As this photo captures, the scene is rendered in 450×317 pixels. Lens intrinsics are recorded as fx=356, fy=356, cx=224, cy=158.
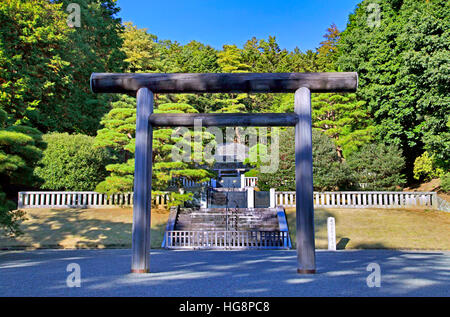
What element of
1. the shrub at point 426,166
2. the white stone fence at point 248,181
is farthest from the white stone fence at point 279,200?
the white stone fence at point 248,181

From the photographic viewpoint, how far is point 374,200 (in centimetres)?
1980

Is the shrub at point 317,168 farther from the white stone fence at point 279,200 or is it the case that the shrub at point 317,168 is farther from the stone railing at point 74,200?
the stone railing at point 74,200

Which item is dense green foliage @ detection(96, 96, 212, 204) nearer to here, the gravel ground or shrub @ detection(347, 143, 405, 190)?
shrub @ detection(347, 143, 405, 190)

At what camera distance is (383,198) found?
20297 mm

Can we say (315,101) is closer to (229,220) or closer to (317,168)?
(317,168)

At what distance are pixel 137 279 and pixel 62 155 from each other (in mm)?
18207

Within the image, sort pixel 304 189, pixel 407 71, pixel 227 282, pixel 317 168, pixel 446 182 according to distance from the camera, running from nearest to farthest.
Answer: pixel 227 282 < pixel 304 189 < pixel 446 182 < pixel 407 71 < pixel 317 168

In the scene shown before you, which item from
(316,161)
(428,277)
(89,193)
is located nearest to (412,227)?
(316,161)

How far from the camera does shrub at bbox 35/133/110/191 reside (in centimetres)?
2141

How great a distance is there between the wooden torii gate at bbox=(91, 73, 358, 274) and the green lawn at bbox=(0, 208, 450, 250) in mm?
9044

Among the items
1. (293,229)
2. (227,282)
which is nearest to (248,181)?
(293,229)

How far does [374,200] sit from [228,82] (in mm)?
16034

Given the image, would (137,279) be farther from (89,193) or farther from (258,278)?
(89,193)

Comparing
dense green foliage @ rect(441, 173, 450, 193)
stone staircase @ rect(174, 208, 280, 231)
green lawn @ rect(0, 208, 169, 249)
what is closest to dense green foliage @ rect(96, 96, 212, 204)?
stone staircase @ rect(174, 208, 280, 231)
